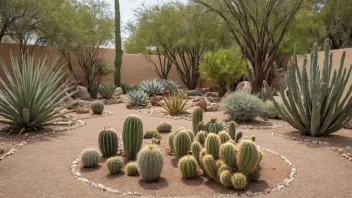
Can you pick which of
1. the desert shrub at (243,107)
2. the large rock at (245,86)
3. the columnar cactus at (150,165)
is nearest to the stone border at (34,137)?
the columnar cactus at (150,165)

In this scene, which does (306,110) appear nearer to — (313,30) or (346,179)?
(346,179)

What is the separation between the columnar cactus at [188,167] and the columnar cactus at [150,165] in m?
0.30

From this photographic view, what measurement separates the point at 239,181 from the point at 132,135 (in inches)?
72.8

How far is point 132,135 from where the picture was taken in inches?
195

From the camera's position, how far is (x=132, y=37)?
22031mm

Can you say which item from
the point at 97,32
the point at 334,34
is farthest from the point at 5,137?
the point at 334,34

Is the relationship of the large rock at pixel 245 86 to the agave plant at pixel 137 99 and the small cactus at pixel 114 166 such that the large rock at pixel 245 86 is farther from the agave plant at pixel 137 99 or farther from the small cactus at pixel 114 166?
the small cactus at pixel 114 166

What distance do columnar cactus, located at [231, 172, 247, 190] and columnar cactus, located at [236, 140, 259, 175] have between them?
6.0 inches

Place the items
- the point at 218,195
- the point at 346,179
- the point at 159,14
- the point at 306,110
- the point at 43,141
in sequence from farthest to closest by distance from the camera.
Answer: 1. the point at 159,14
2. the point at 306,110
3. the point at 43,141
4. the point at 346,179
5. the point at 218,195

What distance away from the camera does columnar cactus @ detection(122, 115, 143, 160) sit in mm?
4930

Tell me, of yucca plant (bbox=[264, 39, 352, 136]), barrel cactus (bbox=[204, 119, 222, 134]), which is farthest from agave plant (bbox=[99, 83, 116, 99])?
barrel cactus (bbox=[204, 119, 222, 134])

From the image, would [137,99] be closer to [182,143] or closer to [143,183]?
[182,143]

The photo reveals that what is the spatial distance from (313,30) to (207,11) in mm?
8053

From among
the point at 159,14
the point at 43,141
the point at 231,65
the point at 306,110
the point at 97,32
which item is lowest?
the point at 43,141
